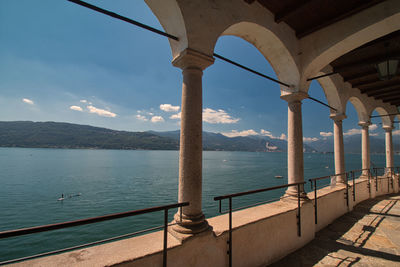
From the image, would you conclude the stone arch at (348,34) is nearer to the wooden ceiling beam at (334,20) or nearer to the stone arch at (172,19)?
the wooden ceiling beam at (334,20)

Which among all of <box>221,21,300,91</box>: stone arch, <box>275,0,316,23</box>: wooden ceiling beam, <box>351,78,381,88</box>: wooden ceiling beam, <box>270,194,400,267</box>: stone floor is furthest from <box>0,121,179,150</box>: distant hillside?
<box>275,0,316,23</box>: wooden ceiling beam

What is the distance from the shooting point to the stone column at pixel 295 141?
15.6 ft

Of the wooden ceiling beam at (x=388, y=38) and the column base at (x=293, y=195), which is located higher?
the wooden ceiling beam at (x=388, y=38)

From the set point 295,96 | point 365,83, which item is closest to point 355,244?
point 295,96

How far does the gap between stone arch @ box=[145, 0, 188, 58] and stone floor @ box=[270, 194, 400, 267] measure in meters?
4.26

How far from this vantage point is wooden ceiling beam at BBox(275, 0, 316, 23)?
4.01 meters

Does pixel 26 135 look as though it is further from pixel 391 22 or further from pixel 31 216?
pixel 391 22

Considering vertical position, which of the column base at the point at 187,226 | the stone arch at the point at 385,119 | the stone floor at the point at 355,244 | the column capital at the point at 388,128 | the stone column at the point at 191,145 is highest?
the stone arch at the point at 385,119

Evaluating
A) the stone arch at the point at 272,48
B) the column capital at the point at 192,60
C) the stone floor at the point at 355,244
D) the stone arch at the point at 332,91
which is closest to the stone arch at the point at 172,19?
the column capital at the point at 192,60

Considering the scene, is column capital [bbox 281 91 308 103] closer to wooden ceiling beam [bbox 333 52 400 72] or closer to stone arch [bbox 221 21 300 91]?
stone arch [bbox 221 21 300 91]

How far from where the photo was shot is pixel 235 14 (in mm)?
3648

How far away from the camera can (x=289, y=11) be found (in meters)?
4.17

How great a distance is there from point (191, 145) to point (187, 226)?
3.81 feet

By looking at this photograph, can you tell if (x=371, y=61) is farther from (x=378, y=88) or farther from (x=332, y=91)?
(x=378, y=88)
